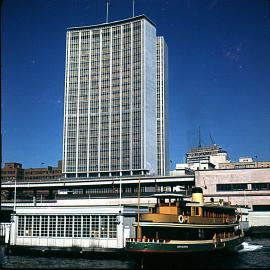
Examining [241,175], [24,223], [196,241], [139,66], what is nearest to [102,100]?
[139,66]

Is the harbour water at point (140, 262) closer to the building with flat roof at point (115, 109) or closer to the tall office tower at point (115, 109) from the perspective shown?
the tall office tower at point (115, 109)

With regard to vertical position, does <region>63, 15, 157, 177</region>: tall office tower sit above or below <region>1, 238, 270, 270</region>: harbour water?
above

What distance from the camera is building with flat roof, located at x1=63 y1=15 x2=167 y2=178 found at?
188m

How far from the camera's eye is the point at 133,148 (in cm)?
18712

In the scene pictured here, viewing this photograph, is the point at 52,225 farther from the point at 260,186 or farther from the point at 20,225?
the point at 260,186

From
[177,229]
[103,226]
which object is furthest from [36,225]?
[177,229]

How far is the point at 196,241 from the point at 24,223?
2607 cm

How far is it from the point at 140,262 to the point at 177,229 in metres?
5.62

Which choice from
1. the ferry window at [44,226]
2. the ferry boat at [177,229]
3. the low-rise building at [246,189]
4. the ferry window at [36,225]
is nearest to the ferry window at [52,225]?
the ferry window at [44,226]

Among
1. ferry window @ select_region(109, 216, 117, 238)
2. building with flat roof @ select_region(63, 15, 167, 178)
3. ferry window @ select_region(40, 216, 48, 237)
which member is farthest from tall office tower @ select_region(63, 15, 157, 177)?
ferry window @ select_region(109, 216, 117, 238)

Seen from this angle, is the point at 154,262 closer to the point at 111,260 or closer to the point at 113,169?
the point at 111,260

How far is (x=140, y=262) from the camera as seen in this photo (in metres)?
43.2

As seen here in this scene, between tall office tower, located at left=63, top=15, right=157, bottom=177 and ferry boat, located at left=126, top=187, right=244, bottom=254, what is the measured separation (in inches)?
5199

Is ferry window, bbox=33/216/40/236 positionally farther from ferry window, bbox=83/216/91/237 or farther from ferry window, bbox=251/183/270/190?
ferry window, bbox=251/183/270/190
